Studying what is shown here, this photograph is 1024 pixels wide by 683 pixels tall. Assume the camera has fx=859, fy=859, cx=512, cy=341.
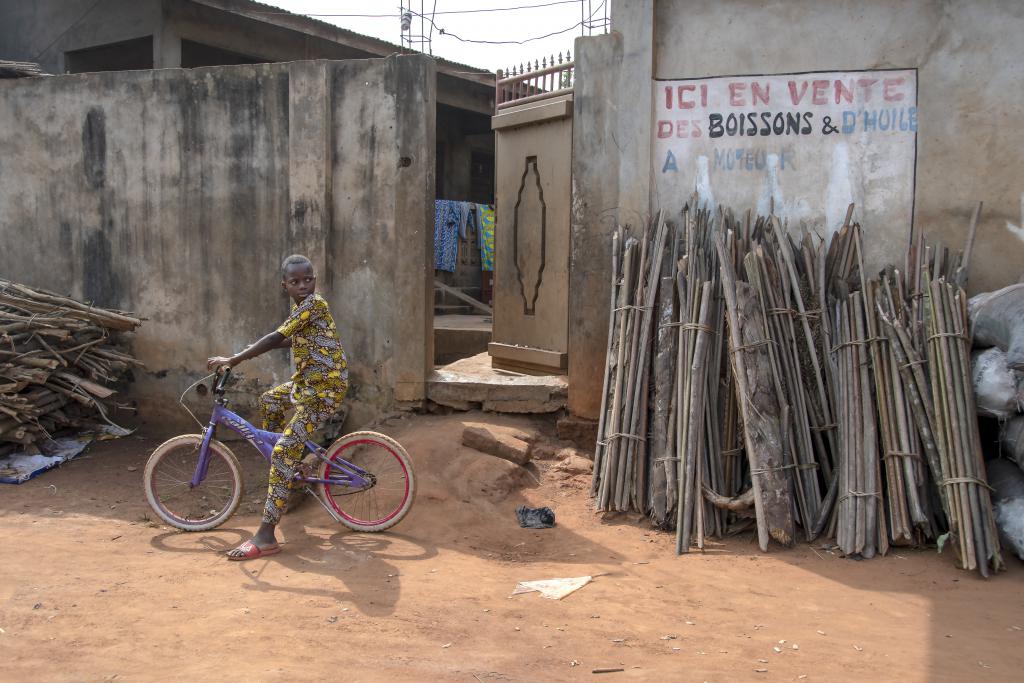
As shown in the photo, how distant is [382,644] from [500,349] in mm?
4344

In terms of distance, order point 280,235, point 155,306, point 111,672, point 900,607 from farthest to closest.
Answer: point 155,306
point 280,235
point 900,607
point 111,672

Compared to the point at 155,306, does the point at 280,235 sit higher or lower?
higher

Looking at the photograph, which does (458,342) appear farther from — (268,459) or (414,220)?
(268,459)

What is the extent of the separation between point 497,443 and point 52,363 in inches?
139

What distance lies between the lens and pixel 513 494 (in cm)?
601

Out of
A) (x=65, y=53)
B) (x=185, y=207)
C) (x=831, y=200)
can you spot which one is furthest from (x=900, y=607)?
(x=65, y=53)

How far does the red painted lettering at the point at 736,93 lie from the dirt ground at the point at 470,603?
3.02 meters

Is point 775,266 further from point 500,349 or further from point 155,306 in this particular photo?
point 155,306

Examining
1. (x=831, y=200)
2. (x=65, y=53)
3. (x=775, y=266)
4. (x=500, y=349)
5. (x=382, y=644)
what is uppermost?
(x=65, y=53)

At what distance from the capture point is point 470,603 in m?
4.32

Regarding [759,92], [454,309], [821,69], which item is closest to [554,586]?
[759,92]

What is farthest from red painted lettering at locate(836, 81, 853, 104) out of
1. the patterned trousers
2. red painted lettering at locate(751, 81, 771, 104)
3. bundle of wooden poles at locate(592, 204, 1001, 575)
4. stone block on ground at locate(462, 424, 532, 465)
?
the patterned trousers

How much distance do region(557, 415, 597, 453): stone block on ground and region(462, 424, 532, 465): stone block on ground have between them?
1.20 ft

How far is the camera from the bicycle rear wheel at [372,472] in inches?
209
